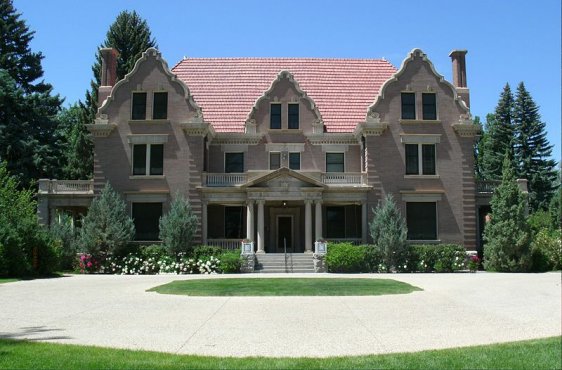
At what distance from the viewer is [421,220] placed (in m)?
36.6

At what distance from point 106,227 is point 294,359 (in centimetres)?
2708

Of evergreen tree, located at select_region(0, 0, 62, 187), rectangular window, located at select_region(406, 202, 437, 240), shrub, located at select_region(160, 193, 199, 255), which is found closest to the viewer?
shrub, located at select_region(160, 193, 199, 255)

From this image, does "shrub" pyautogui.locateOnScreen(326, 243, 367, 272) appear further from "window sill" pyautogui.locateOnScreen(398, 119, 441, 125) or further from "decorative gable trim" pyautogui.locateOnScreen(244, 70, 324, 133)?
"decorative gable trim" pyautogui.locateOnScreen(244, 70, 324, 133)

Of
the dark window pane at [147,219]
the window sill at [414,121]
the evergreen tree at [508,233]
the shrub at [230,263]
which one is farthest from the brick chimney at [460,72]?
the dark window pane at [147,219]

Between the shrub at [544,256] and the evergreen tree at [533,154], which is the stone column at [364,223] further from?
the evergreen tree at [533,154]

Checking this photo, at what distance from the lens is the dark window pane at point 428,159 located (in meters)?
37.0

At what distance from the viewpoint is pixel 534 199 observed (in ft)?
192

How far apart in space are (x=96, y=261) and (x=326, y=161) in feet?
54.2

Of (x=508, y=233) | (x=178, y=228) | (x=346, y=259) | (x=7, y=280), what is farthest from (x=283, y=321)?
(x=508, y=233)

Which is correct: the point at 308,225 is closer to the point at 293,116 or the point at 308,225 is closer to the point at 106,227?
the point at 293,116

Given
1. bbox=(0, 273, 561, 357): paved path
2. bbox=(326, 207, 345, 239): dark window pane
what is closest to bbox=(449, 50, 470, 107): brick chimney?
bbox=(326, 207, 345, 239): dark window pane

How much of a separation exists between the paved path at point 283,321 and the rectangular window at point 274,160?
68.3 ft

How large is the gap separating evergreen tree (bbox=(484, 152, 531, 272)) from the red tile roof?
1185 centimetres

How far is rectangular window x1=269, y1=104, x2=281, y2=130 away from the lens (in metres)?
39.1
